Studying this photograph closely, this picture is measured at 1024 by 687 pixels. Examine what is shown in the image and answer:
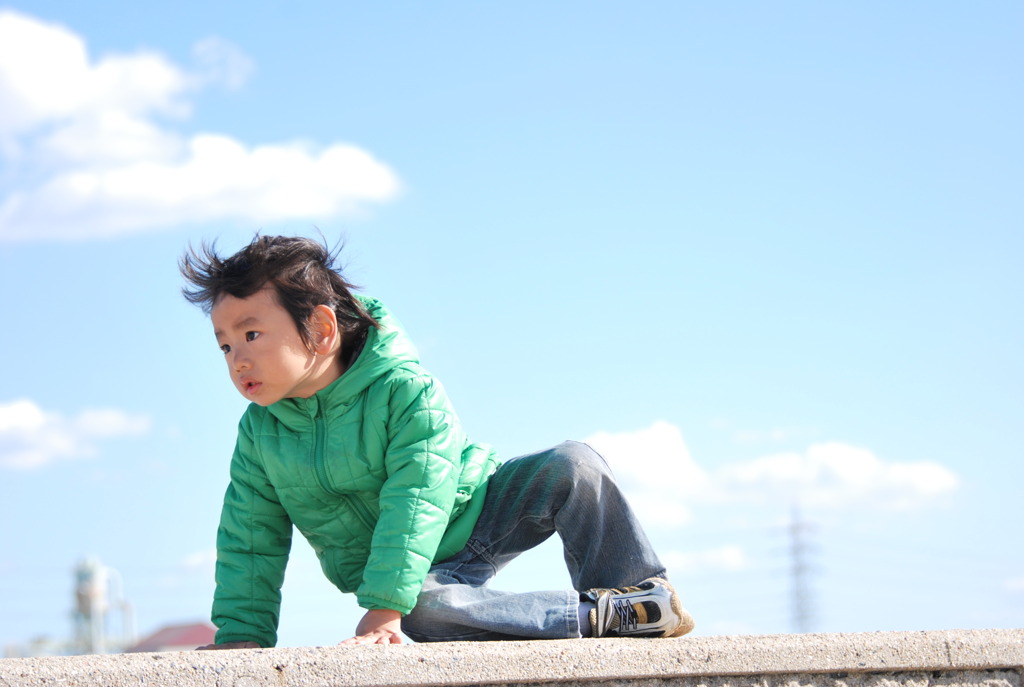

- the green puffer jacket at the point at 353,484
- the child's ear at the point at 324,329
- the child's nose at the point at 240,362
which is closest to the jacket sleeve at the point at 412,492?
the green puffer jacket at the point at 353,484

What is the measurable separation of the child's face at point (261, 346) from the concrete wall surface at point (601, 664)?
3.38 ft

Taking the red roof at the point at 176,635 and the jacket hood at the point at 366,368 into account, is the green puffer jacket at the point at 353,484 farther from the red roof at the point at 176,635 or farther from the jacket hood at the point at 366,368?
the red roof at the point at 176,635

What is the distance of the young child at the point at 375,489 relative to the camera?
10.7 feet

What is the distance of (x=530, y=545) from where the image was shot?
3.75 m

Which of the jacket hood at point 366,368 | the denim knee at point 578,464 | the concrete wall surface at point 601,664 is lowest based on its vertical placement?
the concrete wall surface at point 601,664

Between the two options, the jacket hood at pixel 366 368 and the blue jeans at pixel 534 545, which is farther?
the jacket hood at pixel 366 368

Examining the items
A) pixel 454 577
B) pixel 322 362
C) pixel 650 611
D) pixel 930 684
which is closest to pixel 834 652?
pixel 930 684

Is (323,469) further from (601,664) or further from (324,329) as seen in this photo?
(601,664)

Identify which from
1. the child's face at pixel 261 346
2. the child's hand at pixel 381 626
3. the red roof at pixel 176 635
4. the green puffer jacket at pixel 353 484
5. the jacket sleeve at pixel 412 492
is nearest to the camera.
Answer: the child's hand at pixel 381 626

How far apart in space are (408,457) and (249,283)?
2.44 ft

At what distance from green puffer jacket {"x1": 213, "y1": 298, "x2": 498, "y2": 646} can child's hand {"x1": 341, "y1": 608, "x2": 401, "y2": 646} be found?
0.22 feet

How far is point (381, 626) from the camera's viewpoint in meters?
3.14

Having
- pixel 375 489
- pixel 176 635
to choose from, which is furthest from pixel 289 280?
pixel 176 635

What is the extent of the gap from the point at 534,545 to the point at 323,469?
786 mm
